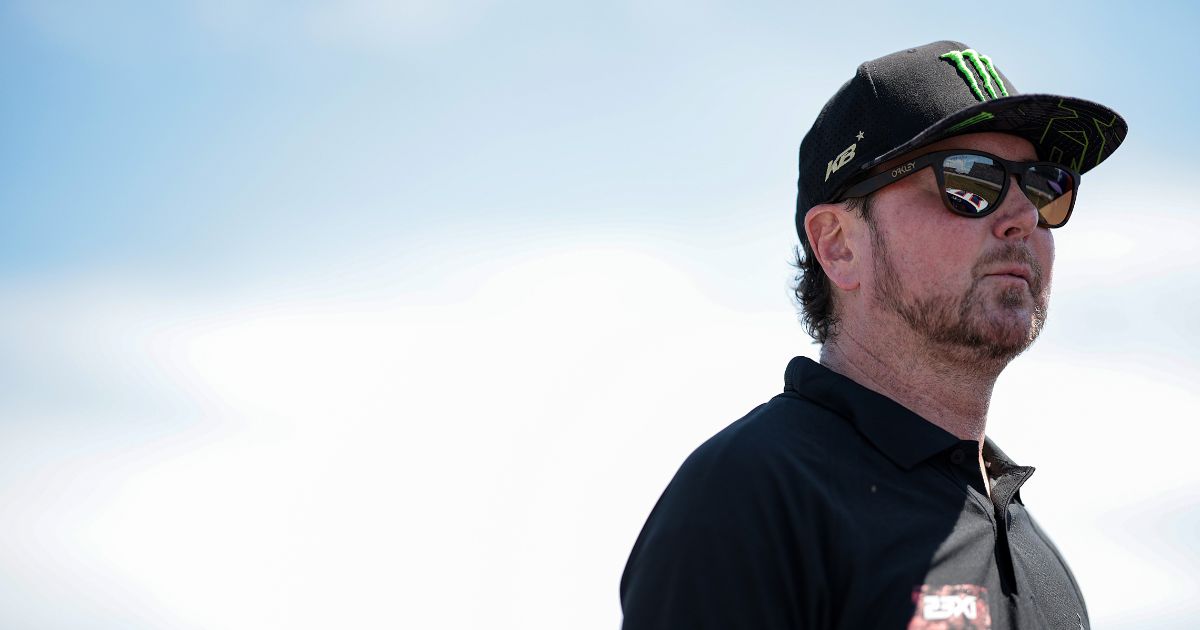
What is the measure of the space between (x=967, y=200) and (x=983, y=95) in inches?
13.9

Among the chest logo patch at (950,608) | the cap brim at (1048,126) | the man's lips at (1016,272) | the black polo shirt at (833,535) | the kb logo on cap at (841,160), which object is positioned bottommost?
the chest logo patch at (950,608)

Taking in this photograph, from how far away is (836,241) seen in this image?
11.3 ft

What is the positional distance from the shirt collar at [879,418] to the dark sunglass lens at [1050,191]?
2.88 ft

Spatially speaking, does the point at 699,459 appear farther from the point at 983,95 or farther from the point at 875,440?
the point at 983,95

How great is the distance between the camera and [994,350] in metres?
3.09

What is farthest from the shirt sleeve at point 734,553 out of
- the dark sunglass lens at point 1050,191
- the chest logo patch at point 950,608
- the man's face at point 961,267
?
the dark sunglass lens at point 1050,191

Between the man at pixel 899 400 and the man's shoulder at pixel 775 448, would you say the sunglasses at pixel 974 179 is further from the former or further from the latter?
the man's shoulder at pixel 775 448

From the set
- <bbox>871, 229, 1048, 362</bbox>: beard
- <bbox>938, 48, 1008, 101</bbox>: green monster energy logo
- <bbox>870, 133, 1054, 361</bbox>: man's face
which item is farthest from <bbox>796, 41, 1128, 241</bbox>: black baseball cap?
<bbox>871, 229, 1048, 362</bbox>: beard

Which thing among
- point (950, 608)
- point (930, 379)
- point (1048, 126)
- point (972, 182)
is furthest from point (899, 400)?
point (1048, 126)

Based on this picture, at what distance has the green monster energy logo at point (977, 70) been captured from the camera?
321cm

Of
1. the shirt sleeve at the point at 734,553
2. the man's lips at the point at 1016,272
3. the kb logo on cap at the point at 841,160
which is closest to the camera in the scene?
the shirt sleeve at the point at 734,553

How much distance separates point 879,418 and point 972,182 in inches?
32.8

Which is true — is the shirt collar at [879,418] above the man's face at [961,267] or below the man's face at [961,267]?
below

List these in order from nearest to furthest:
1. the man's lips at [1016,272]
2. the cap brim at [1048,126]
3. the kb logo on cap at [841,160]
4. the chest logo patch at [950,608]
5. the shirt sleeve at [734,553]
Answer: the shirt sleeve at [734,553]
the chest logo patch at [950,608]
the cap brim at [1048,126]
the man's lips at [1016,272]
the kb logo on cap at [841,160]
